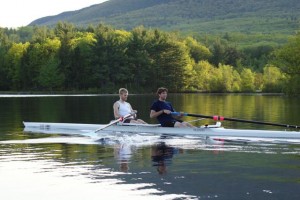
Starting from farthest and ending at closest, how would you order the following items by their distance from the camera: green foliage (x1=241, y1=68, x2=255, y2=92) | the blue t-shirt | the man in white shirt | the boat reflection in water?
green foliage (x1=241, y1=68, x2=255, y2=92) → the man in white shirt → the blue t-shirt → the boat reflection in water

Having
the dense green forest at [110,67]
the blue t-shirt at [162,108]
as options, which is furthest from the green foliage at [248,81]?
the blue t-shirt at [162,108]

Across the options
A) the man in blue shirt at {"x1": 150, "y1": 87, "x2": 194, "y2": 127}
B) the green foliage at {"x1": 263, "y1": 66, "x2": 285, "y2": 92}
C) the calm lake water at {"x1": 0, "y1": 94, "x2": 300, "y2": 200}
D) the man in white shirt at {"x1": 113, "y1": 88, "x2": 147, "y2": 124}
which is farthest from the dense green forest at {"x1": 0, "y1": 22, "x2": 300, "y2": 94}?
the calm lake water at {"x1": 0, "y1": 94, "x2": 300, "y2": 200}

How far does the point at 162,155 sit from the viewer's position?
1712cm

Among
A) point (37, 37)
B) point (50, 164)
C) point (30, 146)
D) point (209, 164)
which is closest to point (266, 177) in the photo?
point (209, 164)

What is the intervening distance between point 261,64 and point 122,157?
142846 mm

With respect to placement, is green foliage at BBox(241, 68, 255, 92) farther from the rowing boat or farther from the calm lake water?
the calm lake water

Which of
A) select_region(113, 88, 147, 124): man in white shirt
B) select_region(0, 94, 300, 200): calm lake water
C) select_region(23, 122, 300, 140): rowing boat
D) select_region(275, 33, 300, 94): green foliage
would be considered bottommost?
select_region(0, 94, 300, 200): calm lake water

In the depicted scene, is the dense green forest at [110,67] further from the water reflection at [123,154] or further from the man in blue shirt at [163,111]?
the water reflection at [123,154]

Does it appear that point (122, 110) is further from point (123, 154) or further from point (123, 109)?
point (123, 154)

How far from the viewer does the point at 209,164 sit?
1518 centimetres

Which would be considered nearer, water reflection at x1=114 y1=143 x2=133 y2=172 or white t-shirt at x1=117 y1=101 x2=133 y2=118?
water reflection at x1=114 y1=143 x2=133 y2=172

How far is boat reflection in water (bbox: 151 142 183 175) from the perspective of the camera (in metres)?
15.0

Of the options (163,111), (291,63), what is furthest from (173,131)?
(291,63)

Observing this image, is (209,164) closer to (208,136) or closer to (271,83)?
(208,136)
